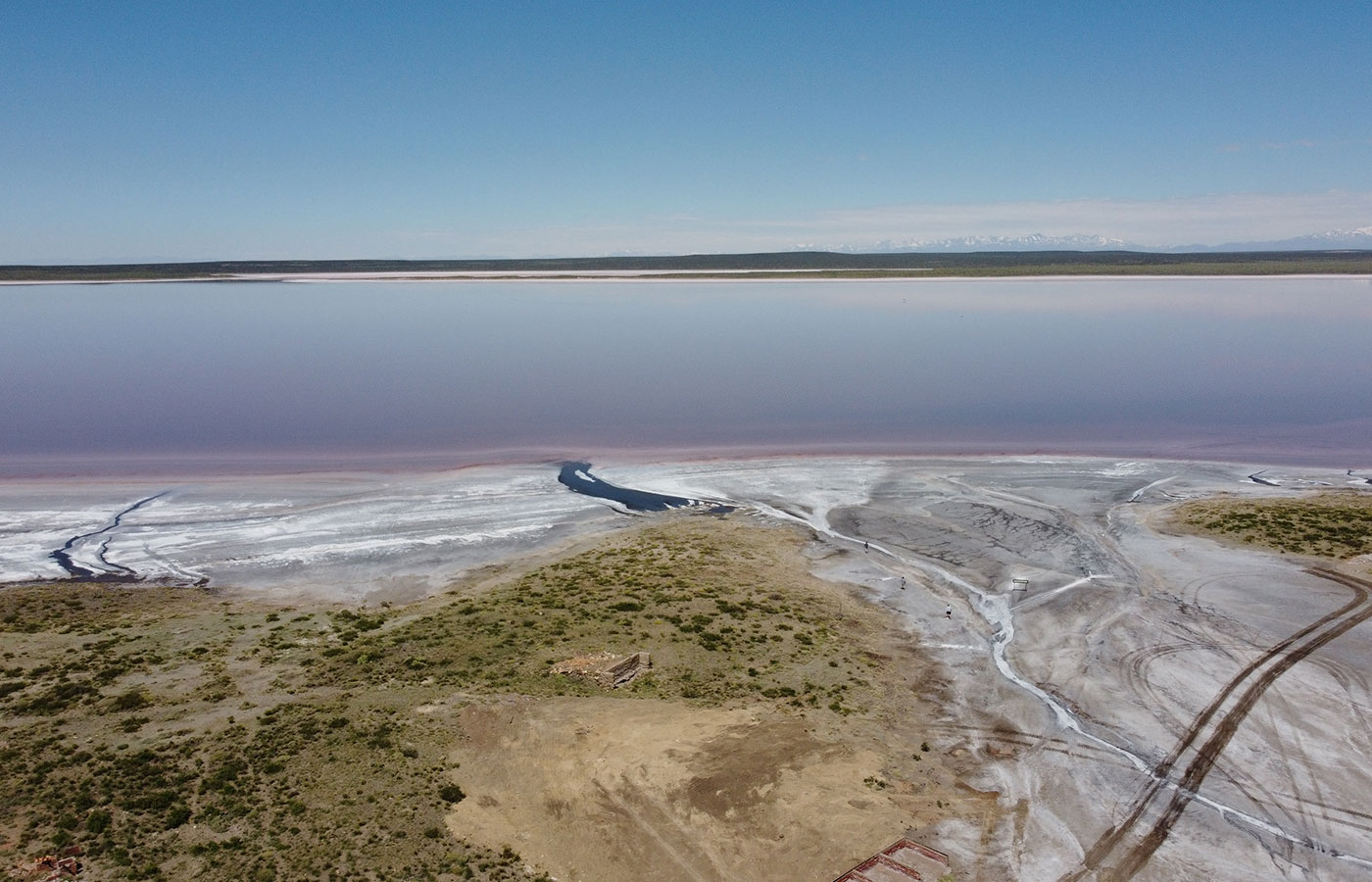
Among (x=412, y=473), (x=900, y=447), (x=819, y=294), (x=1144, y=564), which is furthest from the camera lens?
(x=819, y=294)

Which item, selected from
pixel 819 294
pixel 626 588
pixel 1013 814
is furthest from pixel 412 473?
pixel 819 294

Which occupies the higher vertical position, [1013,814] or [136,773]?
[136,773]

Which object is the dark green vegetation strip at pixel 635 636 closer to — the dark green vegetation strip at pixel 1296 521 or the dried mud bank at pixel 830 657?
the dried mud bank at pixel 830 657

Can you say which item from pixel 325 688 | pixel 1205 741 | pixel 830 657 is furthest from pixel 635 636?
pixel 1205 741

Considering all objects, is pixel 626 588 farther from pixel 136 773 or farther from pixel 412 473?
pixel 412 473

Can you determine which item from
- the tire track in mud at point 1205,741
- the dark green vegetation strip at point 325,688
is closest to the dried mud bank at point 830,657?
the tire track in mud at point 1205,741

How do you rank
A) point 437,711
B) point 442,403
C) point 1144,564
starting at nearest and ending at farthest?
point 437,711, point 1144,564, point 442,403
